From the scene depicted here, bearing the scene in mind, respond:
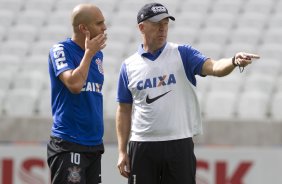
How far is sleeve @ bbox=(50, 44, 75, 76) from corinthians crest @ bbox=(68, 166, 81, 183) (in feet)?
1.87

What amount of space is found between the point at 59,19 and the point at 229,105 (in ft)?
12.7

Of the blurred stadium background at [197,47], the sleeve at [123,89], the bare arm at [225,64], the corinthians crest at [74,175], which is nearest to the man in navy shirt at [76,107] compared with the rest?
the corinthians crest at [74,175]

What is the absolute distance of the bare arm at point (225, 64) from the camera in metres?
4.21

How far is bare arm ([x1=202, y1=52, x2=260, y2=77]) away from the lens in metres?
4.21

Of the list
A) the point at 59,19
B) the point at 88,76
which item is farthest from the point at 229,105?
the point at 88,76

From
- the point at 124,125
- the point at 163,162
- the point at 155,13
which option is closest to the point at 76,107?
the point at 124,125

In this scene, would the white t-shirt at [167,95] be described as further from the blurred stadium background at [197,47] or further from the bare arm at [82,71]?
the blurred stadium background at [197,47]

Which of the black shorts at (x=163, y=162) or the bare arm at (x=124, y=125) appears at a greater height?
the bare arm at (x=124, y=125)

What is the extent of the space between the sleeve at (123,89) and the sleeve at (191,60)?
39cm

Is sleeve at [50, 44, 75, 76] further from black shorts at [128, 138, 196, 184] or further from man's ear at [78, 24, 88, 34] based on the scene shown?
black shorts at [128, 138, 196, 184]

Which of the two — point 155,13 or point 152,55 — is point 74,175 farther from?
point 155,13

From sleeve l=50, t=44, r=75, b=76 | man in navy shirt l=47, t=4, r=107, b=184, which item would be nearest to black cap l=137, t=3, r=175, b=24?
Answer: man in navy shirt l=47, t=4, r=107, b=184

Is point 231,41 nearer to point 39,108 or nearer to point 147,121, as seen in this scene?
point 39,108

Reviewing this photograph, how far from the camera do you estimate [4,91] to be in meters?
9.52
